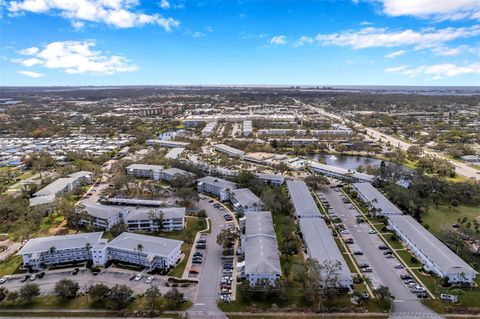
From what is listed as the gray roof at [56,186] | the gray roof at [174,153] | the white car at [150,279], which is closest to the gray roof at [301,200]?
the white car at [150,279]

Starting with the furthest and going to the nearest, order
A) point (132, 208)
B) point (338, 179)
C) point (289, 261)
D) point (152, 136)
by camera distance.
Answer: point (152, 136) → point (338, 179) → point (132, 208) → point (289, 261)

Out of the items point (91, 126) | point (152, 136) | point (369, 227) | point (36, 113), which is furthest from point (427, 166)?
point (36, 113)

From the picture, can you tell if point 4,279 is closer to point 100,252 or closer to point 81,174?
point 100,252

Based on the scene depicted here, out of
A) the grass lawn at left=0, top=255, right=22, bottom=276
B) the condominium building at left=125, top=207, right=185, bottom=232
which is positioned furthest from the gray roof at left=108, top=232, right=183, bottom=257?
the grass lawn at left=0, top=255, right=22, bottom=276

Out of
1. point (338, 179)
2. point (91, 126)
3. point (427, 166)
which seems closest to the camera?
point (338, 179)

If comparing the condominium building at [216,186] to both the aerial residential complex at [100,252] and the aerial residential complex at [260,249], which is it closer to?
the aerial residential complex at [260,249]

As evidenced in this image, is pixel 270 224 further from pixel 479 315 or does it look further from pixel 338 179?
pixel 338 179
